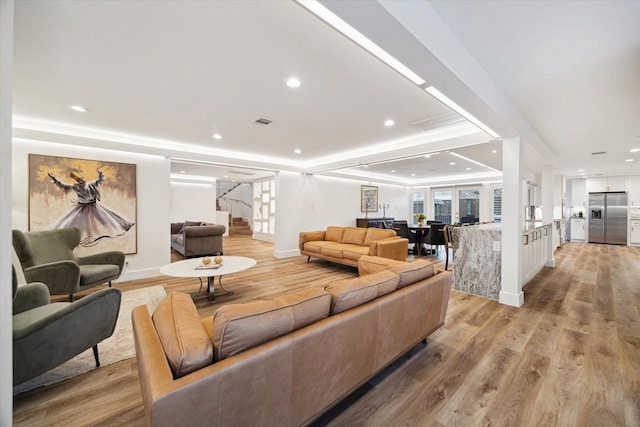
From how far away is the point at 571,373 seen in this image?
1997mm

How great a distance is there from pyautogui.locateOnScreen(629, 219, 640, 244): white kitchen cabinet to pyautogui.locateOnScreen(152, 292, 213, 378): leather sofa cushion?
42.0ft

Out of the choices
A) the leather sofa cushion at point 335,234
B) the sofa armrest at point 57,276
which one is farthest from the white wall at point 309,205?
the sofa armrest at point 57,276

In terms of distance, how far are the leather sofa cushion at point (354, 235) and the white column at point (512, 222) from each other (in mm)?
2690

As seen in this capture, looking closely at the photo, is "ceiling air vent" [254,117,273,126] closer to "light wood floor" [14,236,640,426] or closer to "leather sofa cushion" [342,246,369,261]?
"light wood floor" [14,236,640,426]

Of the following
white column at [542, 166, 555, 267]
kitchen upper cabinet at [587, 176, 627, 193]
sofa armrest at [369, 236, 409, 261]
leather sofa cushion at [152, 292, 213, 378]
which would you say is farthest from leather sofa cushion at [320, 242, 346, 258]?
kitchen upper cabinet at [587, 176, 627, 193]

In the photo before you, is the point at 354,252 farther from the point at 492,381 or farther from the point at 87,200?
the point at 87,200

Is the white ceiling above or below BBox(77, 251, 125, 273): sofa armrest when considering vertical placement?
above

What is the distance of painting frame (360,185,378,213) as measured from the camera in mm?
9133

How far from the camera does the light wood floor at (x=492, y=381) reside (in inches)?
62.2

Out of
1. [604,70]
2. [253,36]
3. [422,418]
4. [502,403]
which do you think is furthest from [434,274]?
[253,36]

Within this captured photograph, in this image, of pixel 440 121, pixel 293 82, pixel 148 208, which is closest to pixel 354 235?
pixel 440 121

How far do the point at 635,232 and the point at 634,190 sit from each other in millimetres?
1379

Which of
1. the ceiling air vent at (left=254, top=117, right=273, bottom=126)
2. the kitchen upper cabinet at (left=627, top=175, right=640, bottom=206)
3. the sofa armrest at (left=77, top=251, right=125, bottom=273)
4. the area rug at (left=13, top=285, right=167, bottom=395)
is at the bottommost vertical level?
the area rug at (left=13, top=285, right=167, bottom=395)

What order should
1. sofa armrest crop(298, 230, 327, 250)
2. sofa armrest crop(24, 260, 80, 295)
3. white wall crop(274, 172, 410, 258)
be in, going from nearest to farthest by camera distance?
sofa armrest crop(24, 260, 80, 295) → sofa armrest crop(298, 230, 327, 250) → white wall crop(274, 172, 410, 258)
